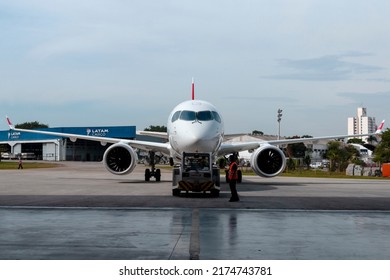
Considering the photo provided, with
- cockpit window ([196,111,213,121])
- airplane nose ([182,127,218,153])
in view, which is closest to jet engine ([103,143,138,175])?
cockpit window ([196,111,213,121])

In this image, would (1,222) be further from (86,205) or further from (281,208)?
(281,208)

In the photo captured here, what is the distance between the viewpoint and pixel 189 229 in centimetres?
1151

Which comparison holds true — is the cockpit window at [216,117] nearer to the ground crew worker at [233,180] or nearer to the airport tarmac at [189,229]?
the ground crew worker at [233,180]

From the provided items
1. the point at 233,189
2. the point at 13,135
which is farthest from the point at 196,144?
the point at 13,135

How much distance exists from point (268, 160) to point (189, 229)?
667 inches

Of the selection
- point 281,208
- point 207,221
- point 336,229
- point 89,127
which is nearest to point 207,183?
point 281,208

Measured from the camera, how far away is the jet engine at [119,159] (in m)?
28.8

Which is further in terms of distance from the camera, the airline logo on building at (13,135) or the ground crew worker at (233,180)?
the airline logo on building at (13,135)

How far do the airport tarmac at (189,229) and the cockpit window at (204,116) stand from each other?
620 centimetres

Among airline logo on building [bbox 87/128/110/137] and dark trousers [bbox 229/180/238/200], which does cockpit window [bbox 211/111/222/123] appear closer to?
dark trousers [bbox 229/180/238/200]

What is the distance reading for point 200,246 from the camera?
365 inches

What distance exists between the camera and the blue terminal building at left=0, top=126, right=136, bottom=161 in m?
108

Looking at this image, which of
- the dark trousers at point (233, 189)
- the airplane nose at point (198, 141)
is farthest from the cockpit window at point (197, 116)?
the dark trousers at point (233, 189)

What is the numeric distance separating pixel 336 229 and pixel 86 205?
25.9 ft
